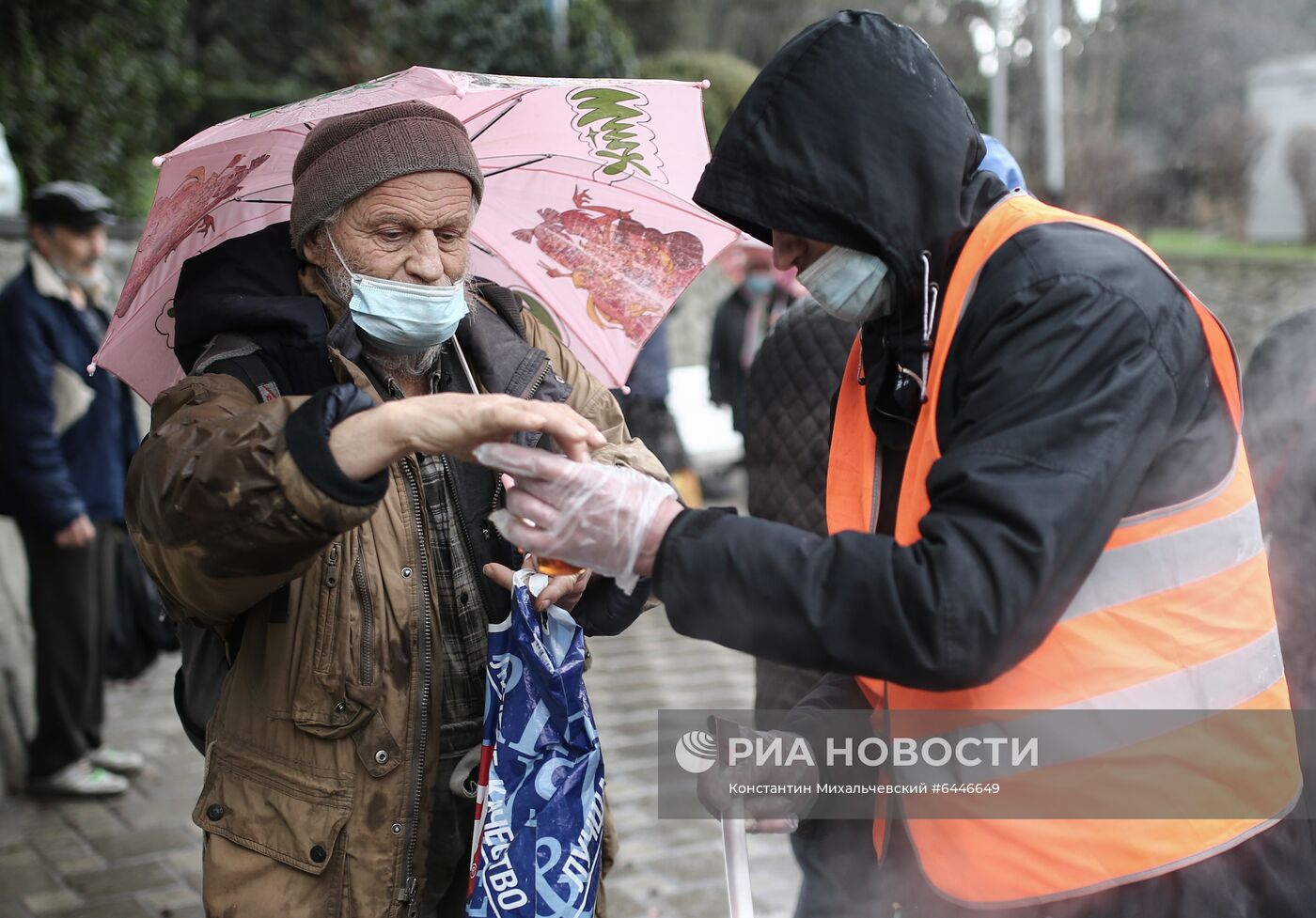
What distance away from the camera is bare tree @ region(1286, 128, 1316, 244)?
21375 millimetres

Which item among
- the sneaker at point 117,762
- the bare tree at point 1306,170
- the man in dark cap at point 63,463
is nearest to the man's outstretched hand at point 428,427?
the man in dark cap at point 63,463

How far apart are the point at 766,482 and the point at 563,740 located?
1.65 m

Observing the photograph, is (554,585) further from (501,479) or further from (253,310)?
(253,310)

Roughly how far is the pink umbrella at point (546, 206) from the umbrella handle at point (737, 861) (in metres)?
0.95

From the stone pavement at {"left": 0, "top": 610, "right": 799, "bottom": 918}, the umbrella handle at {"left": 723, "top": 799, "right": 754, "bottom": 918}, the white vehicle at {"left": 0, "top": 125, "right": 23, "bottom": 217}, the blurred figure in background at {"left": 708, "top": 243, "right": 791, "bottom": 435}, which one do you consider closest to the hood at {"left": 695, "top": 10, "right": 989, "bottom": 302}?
the umbrella handle at {"left": 723, "top": 799, "right": 754, "bottom": 918}

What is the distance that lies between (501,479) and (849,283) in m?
0.72

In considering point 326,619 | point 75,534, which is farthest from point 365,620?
point 75,534

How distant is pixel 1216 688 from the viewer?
Result: 1.69m

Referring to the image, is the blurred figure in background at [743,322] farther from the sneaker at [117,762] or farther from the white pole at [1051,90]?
the white pole at [1051,90]

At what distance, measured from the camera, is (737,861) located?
211cm

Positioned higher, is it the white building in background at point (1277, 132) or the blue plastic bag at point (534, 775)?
the blue plastic bag at point (534, 775)

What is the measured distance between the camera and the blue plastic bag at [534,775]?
203cm

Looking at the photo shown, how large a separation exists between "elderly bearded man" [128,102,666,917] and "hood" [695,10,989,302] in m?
0.43

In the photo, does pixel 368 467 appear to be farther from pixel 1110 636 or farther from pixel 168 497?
pixel 1110 636
